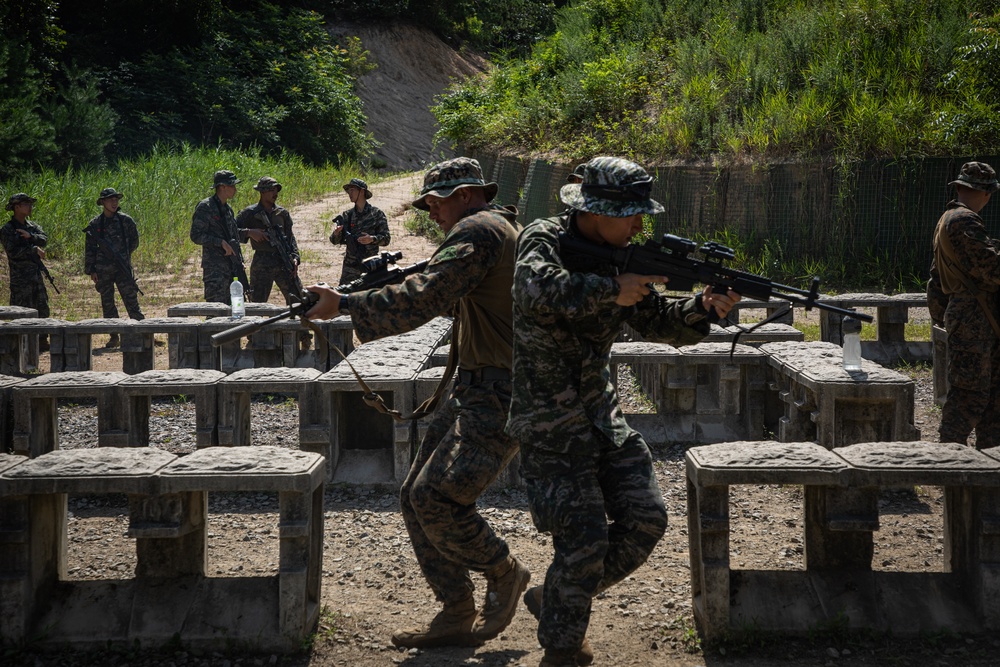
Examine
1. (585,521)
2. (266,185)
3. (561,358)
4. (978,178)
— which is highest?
(266,185)

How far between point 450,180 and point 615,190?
2.92ft

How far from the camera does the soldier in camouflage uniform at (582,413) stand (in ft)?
12.3

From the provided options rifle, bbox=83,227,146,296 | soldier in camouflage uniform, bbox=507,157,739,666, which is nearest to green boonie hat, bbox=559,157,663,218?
soldier in camouflage uniform, bbox=507,157,739,666

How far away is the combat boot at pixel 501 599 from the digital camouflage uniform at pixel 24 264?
989cm

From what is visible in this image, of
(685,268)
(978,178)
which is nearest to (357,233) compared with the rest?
(978,178)

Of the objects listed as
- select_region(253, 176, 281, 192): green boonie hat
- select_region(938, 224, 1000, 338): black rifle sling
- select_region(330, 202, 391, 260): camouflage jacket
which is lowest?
select_region(938, 224, 1000, 338): black rifle sling

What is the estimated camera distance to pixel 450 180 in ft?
14.3

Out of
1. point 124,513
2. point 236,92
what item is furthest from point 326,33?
point 124,513

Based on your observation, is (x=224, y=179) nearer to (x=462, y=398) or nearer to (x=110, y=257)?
(x=110, y=257)

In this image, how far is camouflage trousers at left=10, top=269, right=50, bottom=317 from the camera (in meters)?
12.5

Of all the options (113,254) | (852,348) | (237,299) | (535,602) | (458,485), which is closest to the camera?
(458,485)

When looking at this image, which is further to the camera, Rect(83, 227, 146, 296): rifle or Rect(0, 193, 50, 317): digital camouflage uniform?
Rect(83, 227, 146, 296): rifle

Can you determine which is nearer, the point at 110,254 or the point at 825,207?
the point at 110,254

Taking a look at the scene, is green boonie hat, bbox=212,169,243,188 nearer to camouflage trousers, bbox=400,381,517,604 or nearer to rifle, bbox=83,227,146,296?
rifle, bbox=83,227,146,296
